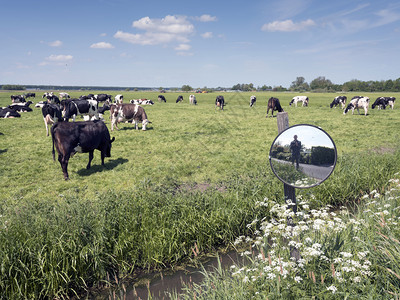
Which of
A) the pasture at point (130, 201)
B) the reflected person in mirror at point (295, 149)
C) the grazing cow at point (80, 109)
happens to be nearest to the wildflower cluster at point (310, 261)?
the reflected person in mirror at point (295, 149)

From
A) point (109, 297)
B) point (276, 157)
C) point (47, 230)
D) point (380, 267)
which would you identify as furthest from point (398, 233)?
point (47, 230)

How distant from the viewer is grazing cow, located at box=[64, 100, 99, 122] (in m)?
17.5

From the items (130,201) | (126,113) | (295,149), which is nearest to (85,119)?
(126,113)

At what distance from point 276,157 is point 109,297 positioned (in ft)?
11.5

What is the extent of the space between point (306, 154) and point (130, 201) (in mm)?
4200

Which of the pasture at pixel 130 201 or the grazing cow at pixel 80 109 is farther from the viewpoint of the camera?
the grazing cow at pixel 80 109

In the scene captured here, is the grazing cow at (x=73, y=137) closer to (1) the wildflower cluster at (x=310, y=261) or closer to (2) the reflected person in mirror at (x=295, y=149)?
(1) the wildflower cluster at (x=310, y=261)

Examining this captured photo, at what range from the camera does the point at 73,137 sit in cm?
883

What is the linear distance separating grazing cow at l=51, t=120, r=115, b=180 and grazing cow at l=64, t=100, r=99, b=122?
9.26 m

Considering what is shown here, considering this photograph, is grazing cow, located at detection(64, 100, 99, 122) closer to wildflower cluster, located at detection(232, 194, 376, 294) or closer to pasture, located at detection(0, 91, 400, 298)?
pasture, located at detection(0, 91, 400, 298)

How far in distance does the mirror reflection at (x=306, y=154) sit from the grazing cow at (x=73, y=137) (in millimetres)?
7779

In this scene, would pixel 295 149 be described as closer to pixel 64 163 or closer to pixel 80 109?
pixel 64 163

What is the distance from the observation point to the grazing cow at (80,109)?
690 inches

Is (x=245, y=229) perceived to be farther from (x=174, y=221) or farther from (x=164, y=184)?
(x=164, y=184)
